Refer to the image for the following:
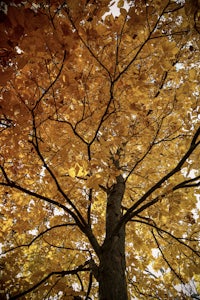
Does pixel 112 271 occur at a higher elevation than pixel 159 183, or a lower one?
lower

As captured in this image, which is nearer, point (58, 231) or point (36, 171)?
point (36, 171)

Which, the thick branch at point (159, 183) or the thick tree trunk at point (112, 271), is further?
the thick tree trunk at point (112, 271)

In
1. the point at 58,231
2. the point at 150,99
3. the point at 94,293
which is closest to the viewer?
the point at 150,99

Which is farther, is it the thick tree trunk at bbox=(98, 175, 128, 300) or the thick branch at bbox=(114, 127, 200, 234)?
the thick tree trunk at bbox=(98, 175, 128, 300)

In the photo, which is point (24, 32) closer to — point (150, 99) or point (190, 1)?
point (190, 1)

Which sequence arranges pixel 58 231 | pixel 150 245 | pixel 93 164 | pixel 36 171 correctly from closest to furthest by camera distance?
pixel 93 164 → pixel 36 171 → pixel 58 231 → pixel 150 245

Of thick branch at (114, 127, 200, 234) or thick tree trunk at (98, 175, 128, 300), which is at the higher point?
thick branch at (114, 127, 200, 234)

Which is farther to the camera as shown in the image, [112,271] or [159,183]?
[112,271]

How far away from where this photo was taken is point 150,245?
4.27 m

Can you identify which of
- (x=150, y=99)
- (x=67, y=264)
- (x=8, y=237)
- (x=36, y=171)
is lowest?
(x=67, y=264)

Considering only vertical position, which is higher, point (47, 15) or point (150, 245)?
point (47, 15)

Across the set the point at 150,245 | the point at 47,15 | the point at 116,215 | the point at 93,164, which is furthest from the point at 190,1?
the point at 150,245

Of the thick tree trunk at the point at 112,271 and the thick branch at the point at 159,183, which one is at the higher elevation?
the thick branch at the point at 159,183

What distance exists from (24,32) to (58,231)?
3.06m
